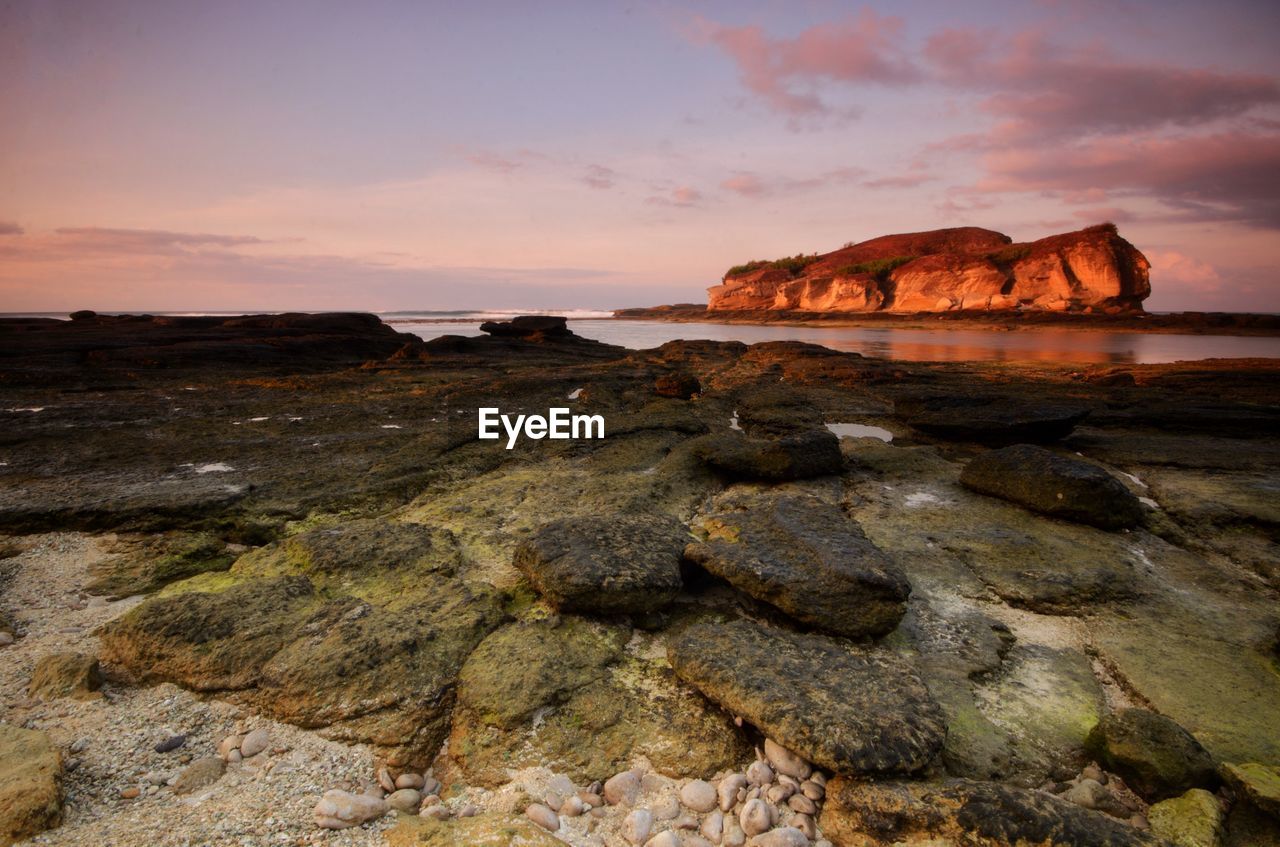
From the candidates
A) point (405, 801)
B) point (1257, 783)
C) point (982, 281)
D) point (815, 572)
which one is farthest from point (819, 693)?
point (982, 281)

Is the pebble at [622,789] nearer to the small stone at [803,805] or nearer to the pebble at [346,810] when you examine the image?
the small stone at [803,805]

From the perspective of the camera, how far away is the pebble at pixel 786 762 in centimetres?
252

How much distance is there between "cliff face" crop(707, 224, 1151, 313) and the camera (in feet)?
208

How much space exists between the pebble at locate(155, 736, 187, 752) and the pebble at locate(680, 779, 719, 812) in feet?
7.36

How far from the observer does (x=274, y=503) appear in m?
5.10

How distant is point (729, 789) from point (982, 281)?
80.5m

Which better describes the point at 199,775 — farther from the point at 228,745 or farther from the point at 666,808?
the point at 666,808

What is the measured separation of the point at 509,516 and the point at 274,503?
2.05 m

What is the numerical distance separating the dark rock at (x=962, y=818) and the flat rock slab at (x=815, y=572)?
42.3 inches

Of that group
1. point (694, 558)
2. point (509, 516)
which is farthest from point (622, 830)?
point (509, 516)

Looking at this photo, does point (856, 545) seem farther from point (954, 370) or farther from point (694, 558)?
point (954, 370)

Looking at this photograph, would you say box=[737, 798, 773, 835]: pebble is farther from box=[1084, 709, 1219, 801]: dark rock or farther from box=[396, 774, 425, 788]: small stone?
box=[1084, 709, 1219, 801]: dark rock

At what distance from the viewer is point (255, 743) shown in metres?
2.65

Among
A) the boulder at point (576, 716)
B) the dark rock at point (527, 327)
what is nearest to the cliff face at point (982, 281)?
the dark rock at point (527, 327)
